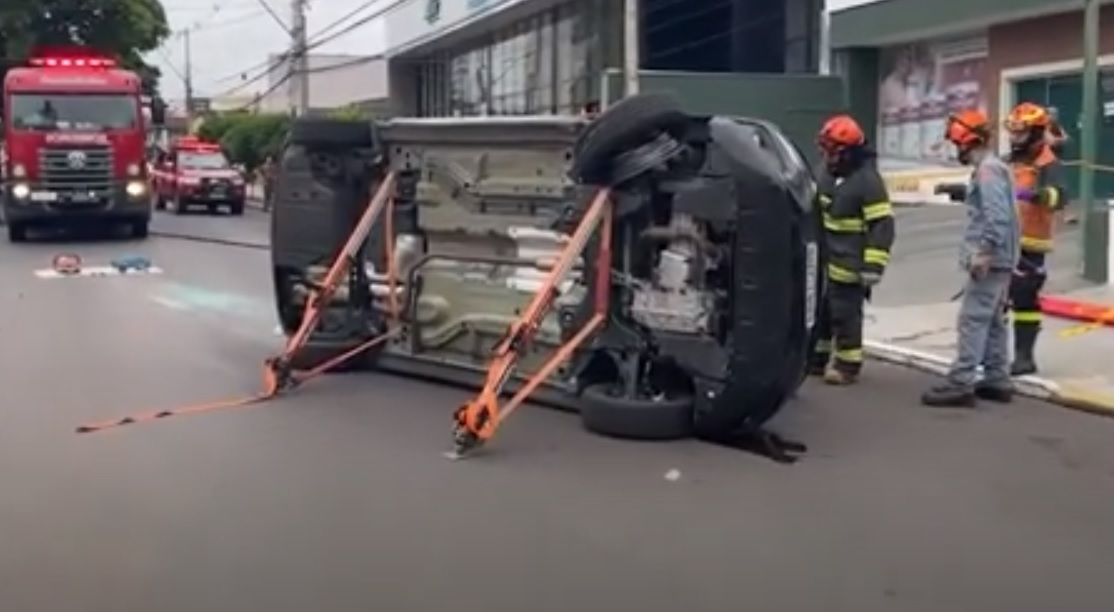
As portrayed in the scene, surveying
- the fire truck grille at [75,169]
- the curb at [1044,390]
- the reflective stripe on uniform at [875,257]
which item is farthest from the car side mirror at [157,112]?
the reflective stripe on uniform at [875,257]

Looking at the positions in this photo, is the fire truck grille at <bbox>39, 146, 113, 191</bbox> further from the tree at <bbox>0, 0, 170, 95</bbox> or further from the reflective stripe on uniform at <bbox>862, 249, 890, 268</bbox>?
the tree at <bbox>0, 0, 170, 95</bbox>

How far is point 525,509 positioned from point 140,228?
21790 mm

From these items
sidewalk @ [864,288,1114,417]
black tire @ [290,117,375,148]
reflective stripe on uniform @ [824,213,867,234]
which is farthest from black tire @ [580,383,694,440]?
black tire @ [290,117,375,148]

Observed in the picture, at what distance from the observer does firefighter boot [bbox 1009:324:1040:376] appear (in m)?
10.3

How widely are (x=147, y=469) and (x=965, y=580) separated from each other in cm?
405

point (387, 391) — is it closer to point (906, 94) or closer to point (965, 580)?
point (965, 580)

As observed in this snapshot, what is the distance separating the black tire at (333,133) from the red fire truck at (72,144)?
16071 mm

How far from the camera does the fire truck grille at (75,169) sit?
26.0 meters

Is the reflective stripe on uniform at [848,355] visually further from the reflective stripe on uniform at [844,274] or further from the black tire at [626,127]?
the black tire at [626,127]

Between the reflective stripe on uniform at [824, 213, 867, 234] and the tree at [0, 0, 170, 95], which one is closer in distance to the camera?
the reflective stripe on uniform at [824, 213, 867, 234]

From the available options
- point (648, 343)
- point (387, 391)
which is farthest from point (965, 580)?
point (387, 391)

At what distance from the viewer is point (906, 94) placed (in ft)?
95.6

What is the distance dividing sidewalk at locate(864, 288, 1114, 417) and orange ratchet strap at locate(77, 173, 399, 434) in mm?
3797

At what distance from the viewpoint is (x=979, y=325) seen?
952cm
